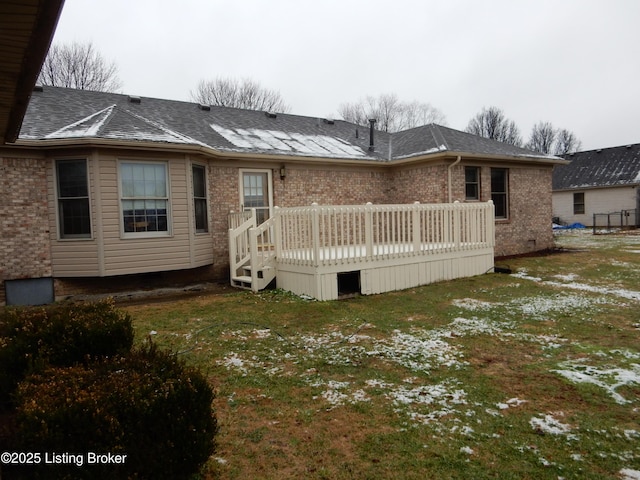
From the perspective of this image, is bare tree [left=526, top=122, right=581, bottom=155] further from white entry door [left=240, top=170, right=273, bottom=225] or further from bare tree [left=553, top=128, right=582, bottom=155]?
white entry door [left=240, top=170, right=273, bottom=225]

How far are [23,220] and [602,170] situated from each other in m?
31.8

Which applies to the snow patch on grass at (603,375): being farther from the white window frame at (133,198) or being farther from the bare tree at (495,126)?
the bare tree at (495,126)

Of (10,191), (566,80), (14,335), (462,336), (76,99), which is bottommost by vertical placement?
(462,336)

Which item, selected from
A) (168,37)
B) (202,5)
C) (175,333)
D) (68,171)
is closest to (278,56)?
(168,37)

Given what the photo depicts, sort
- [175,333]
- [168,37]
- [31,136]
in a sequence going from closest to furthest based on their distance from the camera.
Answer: [175,333] < [31,136] < [168,37]

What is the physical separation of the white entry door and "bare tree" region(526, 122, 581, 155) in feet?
188

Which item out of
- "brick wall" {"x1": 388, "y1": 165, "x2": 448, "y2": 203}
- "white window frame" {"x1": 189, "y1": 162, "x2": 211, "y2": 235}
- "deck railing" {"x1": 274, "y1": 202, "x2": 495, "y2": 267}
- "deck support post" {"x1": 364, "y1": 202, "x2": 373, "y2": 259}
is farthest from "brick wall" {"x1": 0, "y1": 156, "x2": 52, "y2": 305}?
"brick wall" {"x1": 388, "y1": 165, "x2": 448, "y2": 203}

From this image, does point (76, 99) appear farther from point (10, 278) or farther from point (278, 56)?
point (278, 56)

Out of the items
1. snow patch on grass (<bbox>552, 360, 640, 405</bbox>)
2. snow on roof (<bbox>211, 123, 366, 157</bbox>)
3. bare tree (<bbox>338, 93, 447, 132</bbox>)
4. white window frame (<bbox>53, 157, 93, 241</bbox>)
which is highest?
bare tree (<bbox>338, 93, 447, 132</bbox>)

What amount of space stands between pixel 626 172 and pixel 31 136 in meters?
30.7

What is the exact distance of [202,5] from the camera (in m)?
25.4

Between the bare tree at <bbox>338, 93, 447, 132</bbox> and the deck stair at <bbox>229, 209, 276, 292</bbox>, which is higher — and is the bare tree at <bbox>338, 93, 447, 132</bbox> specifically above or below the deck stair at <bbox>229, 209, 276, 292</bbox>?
above

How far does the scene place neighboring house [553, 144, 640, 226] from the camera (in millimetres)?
25562

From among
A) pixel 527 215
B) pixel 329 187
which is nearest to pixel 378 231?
pixel 329 187
